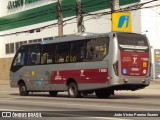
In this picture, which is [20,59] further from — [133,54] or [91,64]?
[133,54]

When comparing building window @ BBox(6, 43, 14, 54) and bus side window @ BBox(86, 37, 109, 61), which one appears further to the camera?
building window @ BBox(6, 43, 14, 54)

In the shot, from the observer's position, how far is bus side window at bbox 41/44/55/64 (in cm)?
2594

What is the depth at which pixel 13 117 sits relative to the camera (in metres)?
13.9

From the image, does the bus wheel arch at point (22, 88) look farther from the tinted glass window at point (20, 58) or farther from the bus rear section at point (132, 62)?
the bus rear section at point (132, 62)

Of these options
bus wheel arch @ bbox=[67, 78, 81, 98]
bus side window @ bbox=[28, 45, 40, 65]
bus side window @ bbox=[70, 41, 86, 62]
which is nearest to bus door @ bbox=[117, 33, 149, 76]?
bus side window @ bbox=[70, 41, 86, 62]

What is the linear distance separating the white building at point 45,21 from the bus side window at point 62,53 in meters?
15.5

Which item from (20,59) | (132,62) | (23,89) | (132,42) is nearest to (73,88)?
(132,62)

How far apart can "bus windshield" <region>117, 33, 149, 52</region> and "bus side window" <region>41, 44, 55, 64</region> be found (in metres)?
4.73

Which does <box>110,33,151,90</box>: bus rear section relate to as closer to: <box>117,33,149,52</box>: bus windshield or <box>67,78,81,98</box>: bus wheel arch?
<box>117,33,149,52</box>: bus windshield

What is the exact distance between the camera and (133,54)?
22875mm

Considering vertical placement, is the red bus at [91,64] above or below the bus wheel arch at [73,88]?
above

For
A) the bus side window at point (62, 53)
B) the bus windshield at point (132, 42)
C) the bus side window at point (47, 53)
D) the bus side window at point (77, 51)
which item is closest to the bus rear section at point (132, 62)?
the bus windshield at point (132, 42)

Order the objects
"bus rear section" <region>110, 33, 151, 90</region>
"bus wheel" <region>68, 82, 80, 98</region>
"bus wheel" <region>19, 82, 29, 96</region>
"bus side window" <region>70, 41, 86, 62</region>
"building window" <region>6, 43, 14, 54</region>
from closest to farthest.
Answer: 1. "bus rear section" <region>110, 33, 151, 90</region>
2. "bus side window" <region>70, 41, 86, 62</region>
3. "bus wheel" <region>68, 82, 80, 98</region>
4. "bus wheel" <region>19, 82, 29, 96</region>
5. "building window" <region>6, 43, 14, 54</region>

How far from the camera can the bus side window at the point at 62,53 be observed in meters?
24.9
